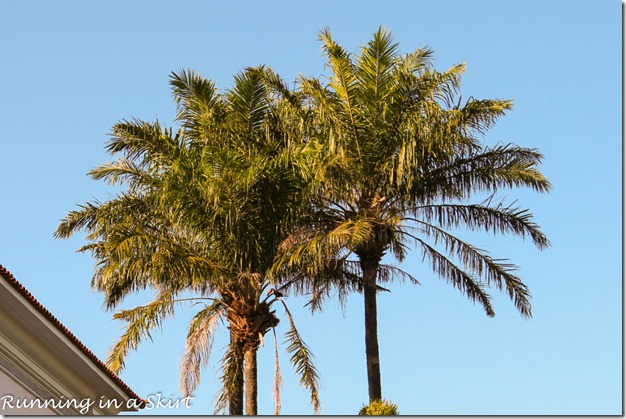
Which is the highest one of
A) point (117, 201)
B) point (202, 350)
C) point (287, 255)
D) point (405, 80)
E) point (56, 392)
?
point (405, 80)

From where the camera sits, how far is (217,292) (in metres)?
25.3

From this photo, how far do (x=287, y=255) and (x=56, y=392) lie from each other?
666cm

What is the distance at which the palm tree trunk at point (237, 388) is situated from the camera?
78.4 ft

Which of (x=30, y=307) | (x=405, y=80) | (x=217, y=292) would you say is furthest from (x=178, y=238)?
(x=30, y=307)

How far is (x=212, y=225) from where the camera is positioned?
24.6 metres

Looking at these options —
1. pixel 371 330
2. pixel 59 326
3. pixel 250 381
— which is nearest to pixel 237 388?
pixel 250 381

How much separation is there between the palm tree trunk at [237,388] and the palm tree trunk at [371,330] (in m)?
2.60

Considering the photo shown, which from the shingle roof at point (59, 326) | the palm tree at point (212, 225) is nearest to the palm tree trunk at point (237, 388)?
the palm tree at point (212, 225)

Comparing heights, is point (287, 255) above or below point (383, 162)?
below

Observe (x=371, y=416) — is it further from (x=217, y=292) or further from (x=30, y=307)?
(x=30, y=307)

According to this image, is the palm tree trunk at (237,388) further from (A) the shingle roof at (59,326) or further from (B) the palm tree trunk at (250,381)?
(A) the shingle roof at (59,326)

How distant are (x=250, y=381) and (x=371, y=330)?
2.88 m

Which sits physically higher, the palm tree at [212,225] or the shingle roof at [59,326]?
the palm tree at [212,225]

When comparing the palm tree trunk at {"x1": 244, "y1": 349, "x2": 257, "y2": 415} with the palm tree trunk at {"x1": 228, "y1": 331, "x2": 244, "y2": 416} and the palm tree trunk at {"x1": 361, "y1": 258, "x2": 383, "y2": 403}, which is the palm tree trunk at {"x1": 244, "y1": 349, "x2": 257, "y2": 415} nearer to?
the palm tree trunk at {"x1": 228, "y1": 331, "x2": 244, "y2": 416}
